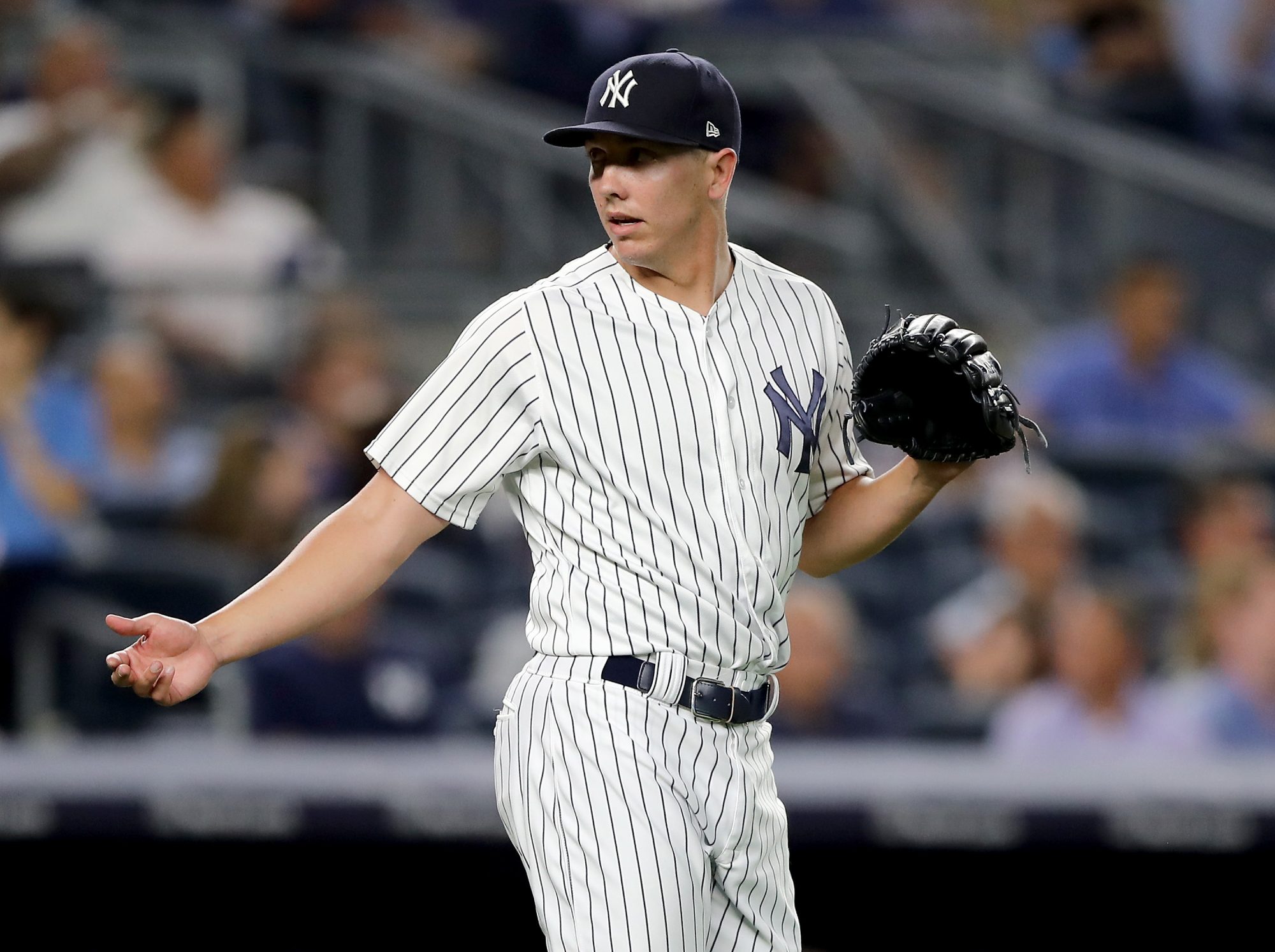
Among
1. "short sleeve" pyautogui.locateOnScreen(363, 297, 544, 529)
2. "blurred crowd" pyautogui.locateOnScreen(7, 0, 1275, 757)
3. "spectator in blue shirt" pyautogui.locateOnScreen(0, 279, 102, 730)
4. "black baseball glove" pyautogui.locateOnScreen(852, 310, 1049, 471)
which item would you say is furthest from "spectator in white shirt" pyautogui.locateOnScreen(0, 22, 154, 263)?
"black baseball glove" pyautogui.locateOnScreen(852, 310, 1049, 471)

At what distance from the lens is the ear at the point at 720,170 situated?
202 cm

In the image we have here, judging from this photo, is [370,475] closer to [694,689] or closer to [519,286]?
[519,286]

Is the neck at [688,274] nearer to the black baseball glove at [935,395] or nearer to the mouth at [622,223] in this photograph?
the mouth at [622,223]

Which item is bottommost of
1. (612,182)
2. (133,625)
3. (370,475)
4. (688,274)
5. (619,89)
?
(370,475)

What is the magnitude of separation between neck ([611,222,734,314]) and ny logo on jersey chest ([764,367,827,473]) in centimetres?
13

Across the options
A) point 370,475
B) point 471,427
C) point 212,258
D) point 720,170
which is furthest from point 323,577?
point 212,258

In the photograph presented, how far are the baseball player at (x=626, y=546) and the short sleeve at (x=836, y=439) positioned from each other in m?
0.14

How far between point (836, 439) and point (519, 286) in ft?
9.97

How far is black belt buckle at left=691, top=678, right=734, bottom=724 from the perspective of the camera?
193cm

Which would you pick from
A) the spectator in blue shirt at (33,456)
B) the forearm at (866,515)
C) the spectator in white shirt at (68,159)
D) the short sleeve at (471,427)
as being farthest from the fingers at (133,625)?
the spectator in white shirt at (68,159)

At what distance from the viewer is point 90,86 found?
5273 millimetres

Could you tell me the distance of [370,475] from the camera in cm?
457

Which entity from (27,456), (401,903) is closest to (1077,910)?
(401,903)

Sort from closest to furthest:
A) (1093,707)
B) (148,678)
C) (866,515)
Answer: (148,678), (866,515), (1093,707)
